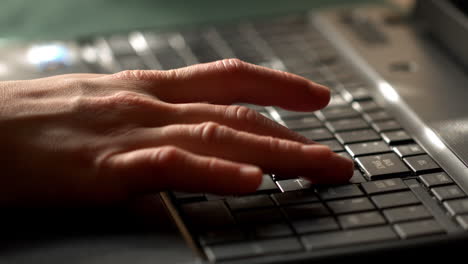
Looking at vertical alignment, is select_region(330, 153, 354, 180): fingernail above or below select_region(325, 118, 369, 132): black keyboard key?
below

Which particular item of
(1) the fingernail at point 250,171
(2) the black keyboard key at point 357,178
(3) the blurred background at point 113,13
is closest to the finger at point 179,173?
(1) the fingernail at point 250,171

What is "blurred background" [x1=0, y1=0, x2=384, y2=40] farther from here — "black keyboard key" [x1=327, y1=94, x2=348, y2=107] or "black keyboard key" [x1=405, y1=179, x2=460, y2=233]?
"black keyboard key" [x1=405, y1=179, x2=460, y2=233]

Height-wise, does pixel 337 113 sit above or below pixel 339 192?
above

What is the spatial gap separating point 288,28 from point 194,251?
1.76 ft

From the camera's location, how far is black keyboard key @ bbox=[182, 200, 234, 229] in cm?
54

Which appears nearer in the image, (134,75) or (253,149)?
(253,149)

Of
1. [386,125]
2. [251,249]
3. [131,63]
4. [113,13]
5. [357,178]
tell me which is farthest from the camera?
[113,13]

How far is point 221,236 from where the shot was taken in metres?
0.52

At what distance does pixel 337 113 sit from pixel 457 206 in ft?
0.73

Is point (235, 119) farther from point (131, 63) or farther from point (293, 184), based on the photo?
point (131, 63)

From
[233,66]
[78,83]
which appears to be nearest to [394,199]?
[233,66]

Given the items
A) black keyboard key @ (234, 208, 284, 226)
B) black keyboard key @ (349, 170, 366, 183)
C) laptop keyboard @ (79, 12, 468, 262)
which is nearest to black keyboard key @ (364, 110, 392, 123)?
laptop keyboard @ (79, 12, 468, 262)

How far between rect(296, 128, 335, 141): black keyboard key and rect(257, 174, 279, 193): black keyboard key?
11 centimetres

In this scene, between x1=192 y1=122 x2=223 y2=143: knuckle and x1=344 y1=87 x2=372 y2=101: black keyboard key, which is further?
x1=344 y1=87 x2=372 y2=101: black keyboard key
